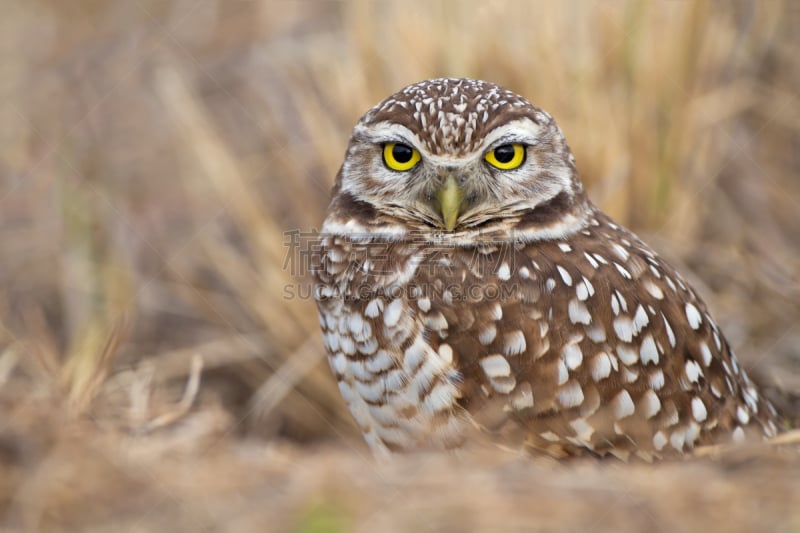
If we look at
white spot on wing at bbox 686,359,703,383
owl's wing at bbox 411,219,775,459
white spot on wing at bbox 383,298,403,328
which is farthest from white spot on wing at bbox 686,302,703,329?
white spot on wing at bbox 383,298,403,328

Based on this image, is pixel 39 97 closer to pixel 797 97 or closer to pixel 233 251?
pixel 233 251

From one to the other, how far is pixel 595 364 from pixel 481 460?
49 centimetres

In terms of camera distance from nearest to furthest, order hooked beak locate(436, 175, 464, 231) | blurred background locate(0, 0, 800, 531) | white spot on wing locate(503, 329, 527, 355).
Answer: white spot on wing locate(503, 329, 527, 355), hooked beak locate(436, 175, 464, 231), blurred background locate(0, 0, 800, 531)

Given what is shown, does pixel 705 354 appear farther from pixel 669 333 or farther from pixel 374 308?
pixel 374 308

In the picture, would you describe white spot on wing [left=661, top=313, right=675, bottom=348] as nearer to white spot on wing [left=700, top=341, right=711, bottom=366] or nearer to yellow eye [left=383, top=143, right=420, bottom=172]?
white spot on wing [left=700, top=341, right=711, bottom=366]

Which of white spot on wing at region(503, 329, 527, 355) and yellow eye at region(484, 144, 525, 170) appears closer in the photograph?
white spot on wing at region(503, 329, 527, 355)

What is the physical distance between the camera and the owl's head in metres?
2.42

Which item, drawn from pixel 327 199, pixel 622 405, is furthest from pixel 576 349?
pixel 327 199

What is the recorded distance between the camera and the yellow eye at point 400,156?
A: 2488 millimetres

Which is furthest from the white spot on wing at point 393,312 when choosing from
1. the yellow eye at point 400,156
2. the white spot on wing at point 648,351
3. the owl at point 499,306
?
the white spot on wing at point 648,351

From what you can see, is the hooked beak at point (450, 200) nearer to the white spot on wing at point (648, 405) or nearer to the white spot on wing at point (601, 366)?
the white spot on wing at point (601, 366)

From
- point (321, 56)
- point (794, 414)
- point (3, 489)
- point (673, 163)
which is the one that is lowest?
point (794, 414)

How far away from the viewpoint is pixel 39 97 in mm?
5648

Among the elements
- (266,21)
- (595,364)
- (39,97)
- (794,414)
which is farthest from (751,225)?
(39,97)
